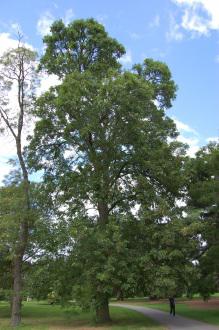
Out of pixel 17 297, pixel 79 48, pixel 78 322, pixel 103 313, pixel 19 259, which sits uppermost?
pixel 79 48

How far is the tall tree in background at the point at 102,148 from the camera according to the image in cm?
2498

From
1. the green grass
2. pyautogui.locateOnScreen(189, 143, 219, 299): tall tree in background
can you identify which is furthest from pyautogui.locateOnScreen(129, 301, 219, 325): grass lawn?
pyautogui.locateOnScreen(189, 143, 219, 299): tall tree in background

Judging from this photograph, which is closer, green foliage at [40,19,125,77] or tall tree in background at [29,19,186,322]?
tall tree in background at [29,19,186,322]

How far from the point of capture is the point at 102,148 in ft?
91.0

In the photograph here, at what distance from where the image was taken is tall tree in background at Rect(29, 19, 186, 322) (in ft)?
82.0

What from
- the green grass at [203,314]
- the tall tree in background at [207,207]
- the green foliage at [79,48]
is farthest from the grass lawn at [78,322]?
the green foliage at [79,48]

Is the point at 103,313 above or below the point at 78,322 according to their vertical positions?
above

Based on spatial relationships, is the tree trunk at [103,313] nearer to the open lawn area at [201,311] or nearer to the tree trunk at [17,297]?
the tree trunk at [17,297]

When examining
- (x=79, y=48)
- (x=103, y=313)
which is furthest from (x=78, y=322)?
(x=79, y=48)

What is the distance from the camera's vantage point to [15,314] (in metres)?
27.3

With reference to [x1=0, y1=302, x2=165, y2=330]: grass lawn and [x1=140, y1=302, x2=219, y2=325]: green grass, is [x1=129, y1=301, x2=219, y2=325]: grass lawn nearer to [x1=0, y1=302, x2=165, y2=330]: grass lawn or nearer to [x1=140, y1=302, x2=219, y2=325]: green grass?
[x1=140, y1=302, x2=219, y2=325]: green grass

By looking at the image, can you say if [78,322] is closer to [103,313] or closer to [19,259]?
[103,313]

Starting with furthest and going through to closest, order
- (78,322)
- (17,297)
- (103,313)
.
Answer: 1. (78,322)
2. (17,297)
3. (103,313)

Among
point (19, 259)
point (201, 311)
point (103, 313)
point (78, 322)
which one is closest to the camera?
point (103, 313)
